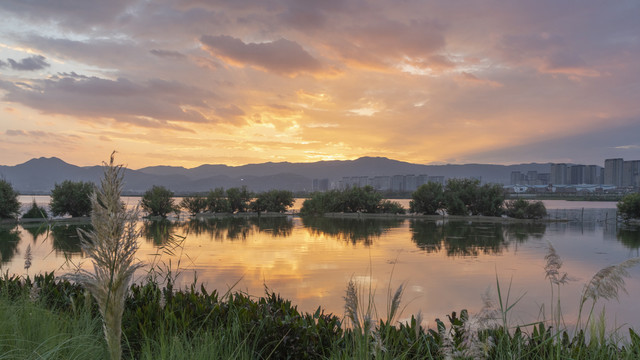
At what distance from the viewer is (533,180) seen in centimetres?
15462

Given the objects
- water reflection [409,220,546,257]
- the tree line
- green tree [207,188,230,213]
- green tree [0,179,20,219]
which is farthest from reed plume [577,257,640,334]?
green tree [207,188,230,213]

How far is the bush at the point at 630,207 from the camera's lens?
107ft

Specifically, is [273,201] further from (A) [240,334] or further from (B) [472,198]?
(A) [240,334]

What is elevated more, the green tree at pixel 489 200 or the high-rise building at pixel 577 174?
the high-rise building at pixel 577 174

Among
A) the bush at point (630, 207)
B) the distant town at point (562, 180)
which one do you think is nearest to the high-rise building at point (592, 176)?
Result: the distant town at point (562, 180)

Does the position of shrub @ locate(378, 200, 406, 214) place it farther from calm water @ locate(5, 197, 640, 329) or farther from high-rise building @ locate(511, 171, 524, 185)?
high-rise building @ locate(511, 171, 524, 185)

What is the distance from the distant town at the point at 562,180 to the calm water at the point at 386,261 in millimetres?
89397

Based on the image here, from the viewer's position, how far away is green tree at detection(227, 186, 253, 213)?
4409 cm

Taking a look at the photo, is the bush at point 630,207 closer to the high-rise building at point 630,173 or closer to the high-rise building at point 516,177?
the high-rise building at point 630,173

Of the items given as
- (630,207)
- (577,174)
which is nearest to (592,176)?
(577,174)

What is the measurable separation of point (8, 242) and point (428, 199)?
1386 inches

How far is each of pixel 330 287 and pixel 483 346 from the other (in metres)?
10.3

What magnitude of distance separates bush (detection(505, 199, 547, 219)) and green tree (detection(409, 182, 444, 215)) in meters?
6.65

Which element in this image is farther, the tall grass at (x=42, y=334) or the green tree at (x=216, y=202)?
the green tree at (x=216, y=202)
